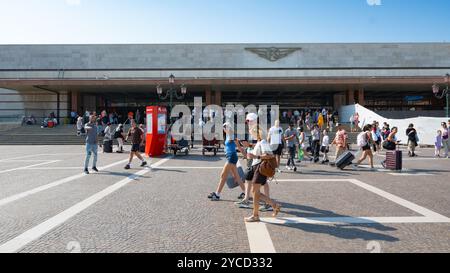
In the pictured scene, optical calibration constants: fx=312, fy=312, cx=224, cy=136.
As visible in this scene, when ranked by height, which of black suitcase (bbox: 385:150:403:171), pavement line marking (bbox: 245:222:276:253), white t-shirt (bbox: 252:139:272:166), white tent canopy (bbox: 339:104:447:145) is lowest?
pavement line marking (bbox: 245:222:276:253)

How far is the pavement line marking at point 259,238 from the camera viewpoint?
387cm

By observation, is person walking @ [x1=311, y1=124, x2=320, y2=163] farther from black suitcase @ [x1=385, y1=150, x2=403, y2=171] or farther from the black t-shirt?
the black t-shirt

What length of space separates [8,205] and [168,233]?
3.82 meters

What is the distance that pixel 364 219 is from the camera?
5.12m

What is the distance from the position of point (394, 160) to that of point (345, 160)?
158 cm

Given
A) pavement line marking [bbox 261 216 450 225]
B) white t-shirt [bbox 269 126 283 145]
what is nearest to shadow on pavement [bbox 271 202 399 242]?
pavement line marking [bbox 261 216 450 225]

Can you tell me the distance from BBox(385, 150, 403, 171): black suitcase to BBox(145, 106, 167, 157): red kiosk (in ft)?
33.1

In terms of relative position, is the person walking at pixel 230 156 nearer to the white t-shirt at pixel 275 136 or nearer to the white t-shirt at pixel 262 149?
the white t-shirt at pixel 262 149

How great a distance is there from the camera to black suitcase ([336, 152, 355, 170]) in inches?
427

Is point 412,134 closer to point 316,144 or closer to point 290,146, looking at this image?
point 316,144
